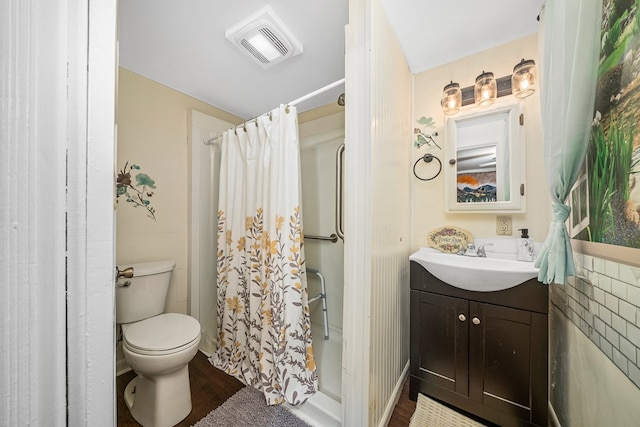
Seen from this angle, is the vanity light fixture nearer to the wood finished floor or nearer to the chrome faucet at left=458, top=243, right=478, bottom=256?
the chrome faucet at left=458, top=243, right=478, bottom=256

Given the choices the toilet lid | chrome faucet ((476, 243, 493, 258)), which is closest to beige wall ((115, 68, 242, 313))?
the toilet lid

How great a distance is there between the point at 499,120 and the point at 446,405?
169 centimetres

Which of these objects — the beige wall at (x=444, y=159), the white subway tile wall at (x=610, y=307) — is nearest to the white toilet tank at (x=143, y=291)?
the beige wall at (x=444, y=159)

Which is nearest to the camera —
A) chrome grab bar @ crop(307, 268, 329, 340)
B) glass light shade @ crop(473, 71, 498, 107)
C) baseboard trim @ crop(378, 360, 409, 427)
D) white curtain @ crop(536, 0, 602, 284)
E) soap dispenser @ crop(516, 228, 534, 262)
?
white curtain @ crop(536, 0, 602, 284)

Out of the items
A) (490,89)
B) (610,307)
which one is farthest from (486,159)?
(610,307)

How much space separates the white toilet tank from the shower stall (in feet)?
0.99

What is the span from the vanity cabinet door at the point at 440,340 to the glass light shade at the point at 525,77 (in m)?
1.22

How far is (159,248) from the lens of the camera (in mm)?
1706

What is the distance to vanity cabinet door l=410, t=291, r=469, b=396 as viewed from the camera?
118cm

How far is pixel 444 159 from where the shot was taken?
1.53 meters

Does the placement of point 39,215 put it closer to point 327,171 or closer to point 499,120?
point 327,171

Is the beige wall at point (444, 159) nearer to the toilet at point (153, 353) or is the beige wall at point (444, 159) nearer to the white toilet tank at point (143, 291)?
the toilet at point (153, 353)

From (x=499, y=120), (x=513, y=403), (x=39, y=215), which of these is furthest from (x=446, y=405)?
(x=39, y=215)

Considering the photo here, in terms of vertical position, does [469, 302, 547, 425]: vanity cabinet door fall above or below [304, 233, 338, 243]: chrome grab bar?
below
